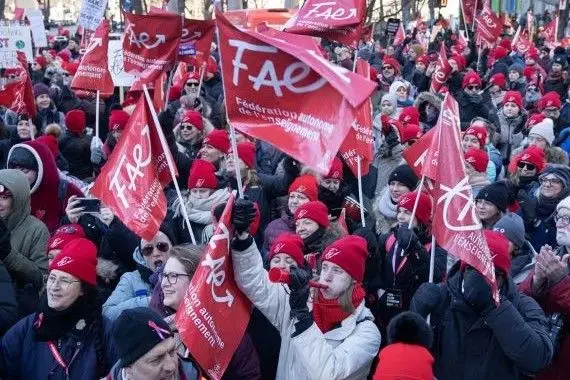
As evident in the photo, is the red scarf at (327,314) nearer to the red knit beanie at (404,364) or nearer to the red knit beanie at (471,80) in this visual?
the red knit beanie at (404,364)

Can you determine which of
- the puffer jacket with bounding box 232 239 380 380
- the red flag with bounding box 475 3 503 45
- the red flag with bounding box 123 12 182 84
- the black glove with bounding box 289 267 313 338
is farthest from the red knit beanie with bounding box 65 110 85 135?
the red flag with bounding box 475 3 503 45

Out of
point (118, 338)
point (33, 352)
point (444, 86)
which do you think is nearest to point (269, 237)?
point (33, 352)

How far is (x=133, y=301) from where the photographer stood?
4.64m

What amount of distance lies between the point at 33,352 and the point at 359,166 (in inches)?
123

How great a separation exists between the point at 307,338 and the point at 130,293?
1455 millimetres

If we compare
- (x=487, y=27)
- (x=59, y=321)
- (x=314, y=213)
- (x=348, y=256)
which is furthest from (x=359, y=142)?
(x=487, y=27)

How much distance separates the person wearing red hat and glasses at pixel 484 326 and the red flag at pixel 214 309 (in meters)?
0.95

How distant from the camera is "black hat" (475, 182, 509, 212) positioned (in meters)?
5.99

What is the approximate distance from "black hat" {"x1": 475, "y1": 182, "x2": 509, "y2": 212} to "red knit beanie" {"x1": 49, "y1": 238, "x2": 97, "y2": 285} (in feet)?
9.67

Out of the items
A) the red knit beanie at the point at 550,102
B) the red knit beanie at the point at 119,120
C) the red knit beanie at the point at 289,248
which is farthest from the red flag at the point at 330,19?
the red knit beanie at the point at 550,102

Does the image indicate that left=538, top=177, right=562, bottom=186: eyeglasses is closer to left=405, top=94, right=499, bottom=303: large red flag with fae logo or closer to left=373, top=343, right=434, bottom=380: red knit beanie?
left=405, top=94, right=499, bottom=303: large red flag with fae logo

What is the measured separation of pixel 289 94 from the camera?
372cm

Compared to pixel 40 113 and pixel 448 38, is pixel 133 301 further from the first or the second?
pixel 448 38

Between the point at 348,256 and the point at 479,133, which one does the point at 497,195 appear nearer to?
the point at 348,256
